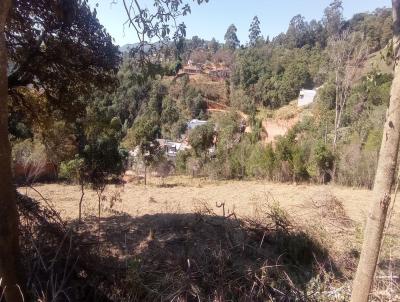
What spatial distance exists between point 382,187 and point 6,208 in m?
2.06

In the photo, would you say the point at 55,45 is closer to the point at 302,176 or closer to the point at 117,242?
the point at 117,242

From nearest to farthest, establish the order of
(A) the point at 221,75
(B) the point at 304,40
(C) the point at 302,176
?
(C) the point at 302,176 < (B) the point at 304,40 < (A) the point at 221,75

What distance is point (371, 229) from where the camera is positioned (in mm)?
1833

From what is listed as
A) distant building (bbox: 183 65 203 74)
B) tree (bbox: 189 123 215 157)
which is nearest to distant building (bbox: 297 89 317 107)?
tree (bbox: 189 123 215 157)

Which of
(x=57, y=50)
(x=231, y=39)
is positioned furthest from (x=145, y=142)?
(x=231, y=39)

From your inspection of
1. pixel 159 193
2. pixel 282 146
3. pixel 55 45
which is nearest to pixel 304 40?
pixel 282 146

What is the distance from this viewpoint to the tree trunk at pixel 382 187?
5.65 ft

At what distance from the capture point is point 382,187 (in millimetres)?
1780

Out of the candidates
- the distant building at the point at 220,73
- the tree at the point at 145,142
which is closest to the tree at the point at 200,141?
the tree at the point at 145,142

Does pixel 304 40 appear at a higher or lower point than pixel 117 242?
higher

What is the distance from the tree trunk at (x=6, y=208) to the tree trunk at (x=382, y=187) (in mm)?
1971

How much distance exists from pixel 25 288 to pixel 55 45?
112 inches

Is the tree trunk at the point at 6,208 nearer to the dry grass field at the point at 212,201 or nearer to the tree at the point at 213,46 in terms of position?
the dry grass field at the point at 212,201

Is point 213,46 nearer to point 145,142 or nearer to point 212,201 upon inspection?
point 145,142
